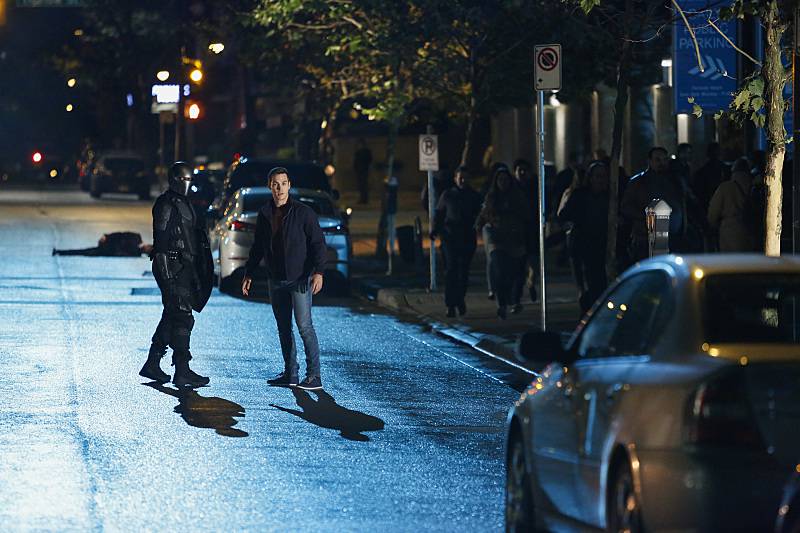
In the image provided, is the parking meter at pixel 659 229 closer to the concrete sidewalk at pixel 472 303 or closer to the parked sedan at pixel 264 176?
the concrete sidewalk at pixel 472 303

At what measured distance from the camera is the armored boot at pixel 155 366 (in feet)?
48.5

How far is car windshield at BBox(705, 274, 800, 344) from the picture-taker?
662 centimetres

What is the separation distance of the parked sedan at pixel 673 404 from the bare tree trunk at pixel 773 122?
195 inches

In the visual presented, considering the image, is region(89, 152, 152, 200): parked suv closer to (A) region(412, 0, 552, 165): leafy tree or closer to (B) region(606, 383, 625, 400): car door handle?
(A) region(412, 0, 552, 165): leafy tree

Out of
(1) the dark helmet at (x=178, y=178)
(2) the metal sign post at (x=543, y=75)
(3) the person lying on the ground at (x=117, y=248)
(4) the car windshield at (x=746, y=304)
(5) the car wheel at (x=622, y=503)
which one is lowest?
(3) the person lying on the ground at (x=117, y=248)

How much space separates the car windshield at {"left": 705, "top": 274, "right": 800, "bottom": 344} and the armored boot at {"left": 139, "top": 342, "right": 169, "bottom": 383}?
8425 millimetres

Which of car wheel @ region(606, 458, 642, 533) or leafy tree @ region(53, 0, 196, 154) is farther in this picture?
leafy tree @ region(53, 0, 196, 154)

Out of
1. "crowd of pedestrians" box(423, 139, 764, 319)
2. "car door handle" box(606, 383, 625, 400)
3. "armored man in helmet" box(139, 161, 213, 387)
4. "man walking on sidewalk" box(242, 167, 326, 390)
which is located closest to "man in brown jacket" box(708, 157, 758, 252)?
"crowd of pedestrians" box(423, 139, 764, 319)

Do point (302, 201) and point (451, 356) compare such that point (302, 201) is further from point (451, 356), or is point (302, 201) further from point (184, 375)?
point (184, 375)

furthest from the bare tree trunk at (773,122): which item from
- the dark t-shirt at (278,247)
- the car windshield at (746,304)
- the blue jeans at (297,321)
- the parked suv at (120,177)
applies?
the parked suv at (120,177)

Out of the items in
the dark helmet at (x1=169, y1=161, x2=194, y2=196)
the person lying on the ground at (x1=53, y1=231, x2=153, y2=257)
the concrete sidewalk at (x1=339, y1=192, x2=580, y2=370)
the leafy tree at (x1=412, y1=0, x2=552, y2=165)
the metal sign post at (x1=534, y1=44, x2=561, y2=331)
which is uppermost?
the leafy tree at (x1=412, y1=0, x2=552, y2=165)

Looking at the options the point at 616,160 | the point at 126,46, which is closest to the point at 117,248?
the point at 616,160

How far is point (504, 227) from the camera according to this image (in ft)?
66.9

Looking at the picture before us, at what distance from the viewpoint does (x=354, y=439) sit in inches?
464
